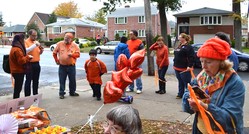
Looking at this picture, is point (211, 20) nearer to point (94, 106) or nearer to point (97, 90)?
point (97, 90)

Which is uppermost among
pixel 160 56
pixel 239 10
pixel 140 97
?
pixel 239 10

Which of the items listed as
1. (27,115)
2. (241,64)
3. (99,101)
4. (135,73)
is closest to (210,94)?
(135,73)

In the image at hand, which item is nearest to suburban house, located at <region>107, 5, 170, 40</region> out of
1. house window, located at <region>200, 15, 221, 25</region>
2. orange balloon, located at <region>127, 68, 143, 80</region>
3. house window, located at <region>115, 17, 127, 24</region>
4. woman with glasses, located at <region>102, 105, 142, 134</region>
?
house window, located at <region>115, 17, 127, 24</region>

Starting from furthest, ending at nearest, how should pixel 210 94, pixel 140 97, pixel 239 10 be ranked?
pixel 239 10, pixel 140 97, pixel 210 94

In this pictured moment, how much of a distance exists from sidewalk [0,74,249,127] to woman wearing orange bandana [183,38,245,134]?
11.8 ft

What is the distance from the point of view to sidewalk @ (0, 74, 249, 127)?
6.05 metres

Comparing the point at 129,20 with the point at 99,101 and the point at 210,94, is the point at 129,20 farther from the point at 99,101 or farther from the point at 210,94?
the point at 210,94

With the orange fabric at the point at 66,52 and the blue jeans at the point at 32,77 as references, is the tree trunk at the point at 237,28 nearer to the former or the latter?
the orange fabric at the point at 66,52

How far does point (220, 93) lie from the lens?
A: 2.39 metres

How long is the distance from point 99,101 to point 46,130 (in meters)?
3.45

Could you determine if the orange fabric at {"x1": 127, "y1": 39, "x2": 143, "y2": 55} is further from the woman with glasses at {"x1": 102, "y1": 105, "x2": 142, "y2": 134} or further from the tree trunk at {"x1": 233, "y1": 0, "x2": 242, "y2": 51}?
the tree trunk at {"x1": 233, "y1": 0, "x2": 242, "y2": 51}

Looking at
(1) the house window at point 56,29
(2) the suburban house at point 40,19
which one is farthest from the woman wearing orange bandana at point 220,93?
(2) the suburban house at point 40,19

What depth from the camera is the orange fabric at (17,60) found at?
6.55 meters

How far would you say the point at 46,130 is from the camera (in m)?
4.14
